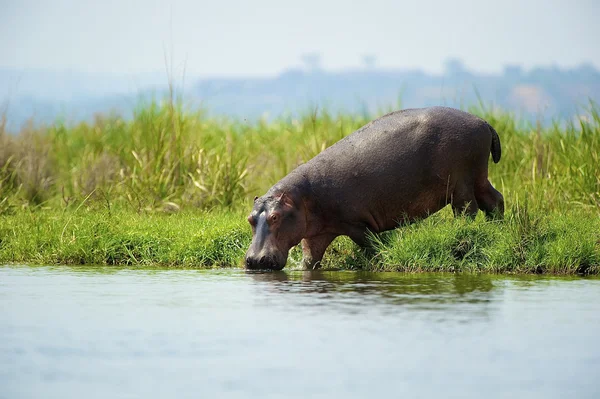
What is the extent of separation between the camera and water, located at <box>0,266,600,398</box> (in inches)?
211

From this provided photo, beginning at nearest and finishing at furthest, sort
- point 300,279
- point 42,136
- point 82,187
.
Result: point 300,279
point 82,187
point 42,136

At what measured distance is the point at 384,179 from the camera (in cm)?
1008

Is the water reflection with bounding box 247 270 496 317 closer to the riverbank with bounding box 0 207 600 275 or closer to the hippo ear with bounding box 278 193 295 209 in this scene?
the riverbank with bounding box 0 207 600 275

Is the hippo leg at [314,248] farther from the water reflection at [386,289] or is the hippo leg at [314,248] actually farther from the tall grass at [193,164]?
the tall grass at [193,164]

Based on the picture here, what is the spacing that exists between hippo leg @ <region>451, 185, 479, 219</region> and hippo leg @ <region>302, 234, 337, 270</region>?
1192mm

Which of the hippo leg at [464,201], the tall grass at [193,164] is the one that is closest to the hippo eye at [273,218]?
the hippo leg at [464,201]

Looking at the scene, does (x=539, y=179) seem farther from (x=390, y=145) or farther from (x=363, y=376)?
(x=363, y=376)

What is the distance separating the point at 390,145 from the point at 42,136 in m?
7.61

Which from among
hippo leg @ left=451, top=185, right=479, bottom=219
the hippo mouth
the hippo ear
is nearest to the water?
the hippo mouth

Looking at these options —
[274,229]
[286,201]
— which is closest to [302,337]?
[274,229]

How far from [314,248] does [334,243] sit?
0.50 meters

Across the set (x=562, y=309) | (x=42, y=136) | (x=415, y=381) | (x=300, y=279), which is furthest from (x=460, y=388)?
(x=42, y=136)

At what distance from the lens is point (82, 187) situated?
1441 cm

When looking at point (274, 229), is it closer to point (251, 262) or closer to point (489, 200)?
point (251, 262)
